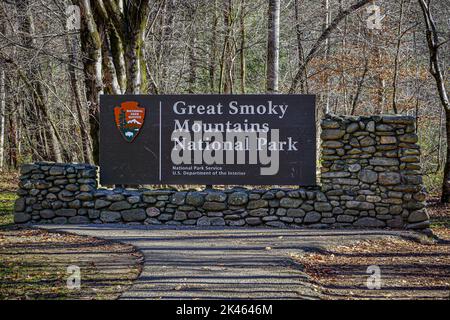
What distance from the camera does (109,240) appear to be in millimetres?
10078

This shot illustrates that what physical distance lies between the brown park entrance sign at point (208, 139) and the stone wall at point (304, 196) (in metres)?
0.34

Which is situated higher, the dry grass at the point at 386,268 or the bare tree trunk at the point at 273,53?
the bare tree trunk at the point at 273,53

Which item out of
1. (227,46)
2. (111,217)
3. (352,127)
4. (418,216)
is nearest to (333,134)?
(352,127)

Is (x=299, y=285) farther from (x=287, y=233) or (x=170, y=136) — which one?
(x=170, y=136)

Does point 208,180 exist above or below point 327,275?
above

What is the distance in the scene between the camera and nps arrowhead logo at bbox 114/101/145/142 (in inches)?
475

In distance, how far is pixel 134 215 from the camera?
11828mm

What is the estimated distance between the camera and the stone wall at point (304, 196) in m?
11.5

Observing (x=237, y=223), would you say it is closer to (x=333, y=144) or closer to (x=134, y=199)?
(x=134, y=199)

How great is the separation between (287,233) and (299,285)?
3816 millimetres

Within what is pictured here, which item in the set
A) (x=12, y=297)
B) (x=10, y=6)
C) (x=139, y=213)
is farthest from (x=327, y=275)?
(x=10, y=6)

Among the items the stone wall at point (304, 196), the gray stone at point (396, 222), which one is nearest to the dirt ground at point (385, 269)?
the gray stone at point (396, 222)

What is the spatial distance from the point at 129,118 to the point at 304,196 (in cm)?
389

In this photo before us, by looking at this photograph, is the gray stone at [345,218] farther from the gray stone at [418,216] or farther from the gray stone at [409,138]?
the gray stone at [409,138]
